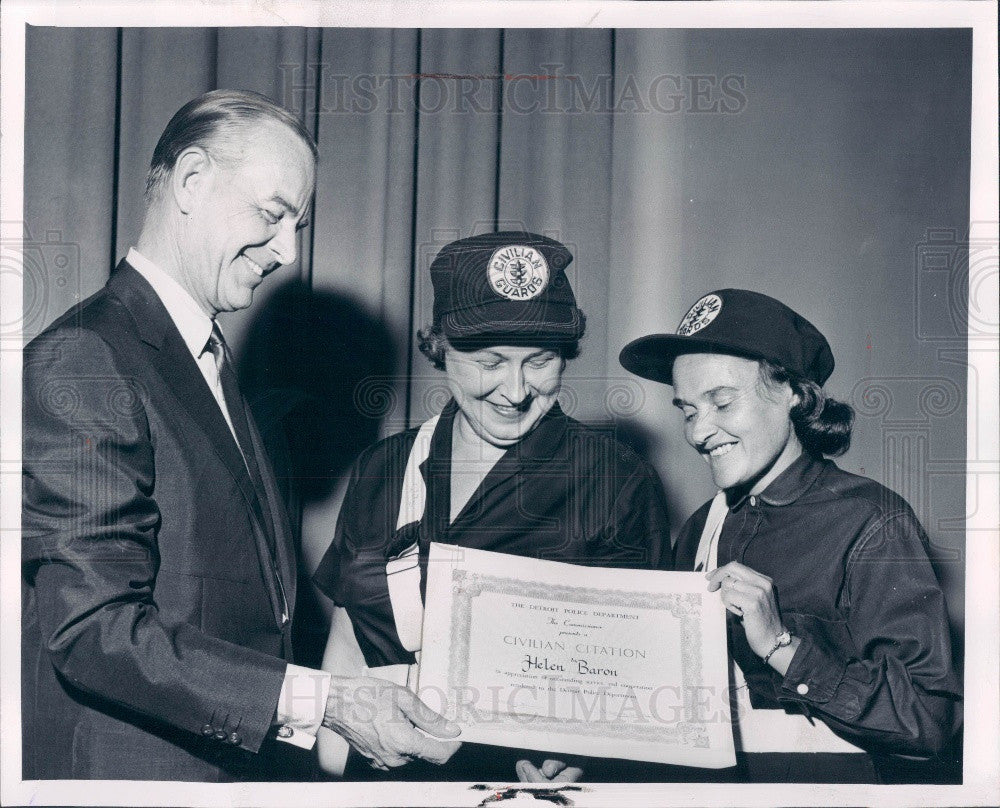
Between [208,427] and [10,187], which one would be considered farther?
[10,187]

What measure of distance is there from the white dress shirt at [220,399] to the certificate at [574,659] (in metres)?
0.28

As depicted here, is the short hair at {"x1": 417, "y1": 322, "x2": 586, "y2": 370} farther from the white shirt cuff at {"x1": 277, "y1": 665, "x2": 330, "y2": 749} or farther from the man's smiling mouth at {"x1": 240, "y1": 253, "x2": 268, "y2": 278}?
the white shirt cuff at {"x1": 277, "y1": 665, "x2": 330, "y2": 749}

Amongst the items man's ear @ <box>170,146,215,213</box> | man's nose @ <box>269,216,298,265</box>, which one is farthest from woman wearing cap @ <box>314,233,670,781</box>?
man's ear @ <box>170,146,215,213</box>

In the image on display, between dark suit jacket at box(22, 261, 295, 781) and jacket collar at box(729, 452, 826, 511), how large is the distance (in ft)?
4.18

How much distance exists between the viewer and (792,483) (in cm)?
275

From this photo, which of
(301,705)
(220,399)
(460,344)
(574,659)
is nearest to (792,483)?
(574,659)

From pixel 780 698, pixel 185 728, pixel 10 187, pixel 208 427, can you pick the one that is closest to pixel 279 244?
pixel 208 427

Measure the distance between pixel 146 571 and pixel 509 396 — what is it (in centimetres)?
101

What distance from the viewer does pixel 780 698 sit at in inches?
107

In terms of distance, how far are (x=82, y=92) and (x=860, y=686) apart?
258cm

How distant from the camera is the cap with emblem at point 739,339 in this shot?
277cm

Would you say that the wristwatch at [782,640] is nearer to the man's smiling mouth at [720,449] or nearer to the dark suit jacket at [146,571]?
the man's smiling mouth at [720,449]

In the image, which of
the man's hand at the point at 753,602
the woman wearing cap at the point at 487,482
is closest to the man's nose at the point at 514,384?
the woman wearing cap at the point at 487,482

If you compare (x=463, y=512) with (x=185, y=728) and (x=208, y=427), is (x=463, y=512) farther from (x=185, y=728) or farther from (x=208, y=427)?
(x=185, y=728)
